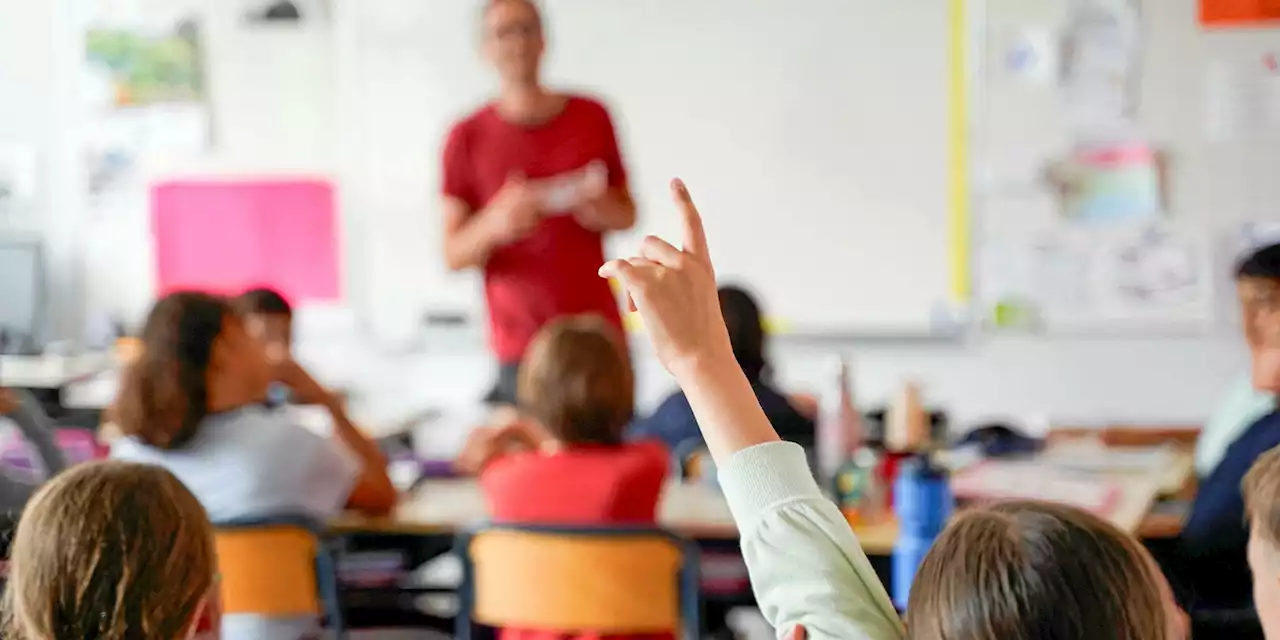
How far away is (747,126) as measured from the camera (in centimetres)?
A: 473

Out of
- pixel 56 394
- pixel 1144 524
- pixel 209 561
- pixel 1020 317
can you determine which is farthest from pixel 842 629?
pixel 56 394

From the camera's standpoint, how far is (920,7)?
4543 mm

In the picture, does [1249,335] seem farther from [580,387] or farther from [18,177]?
[18,177]

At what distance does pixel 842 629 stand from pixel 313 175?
4.27 m

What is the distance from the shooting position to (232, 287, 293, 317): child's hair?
338cm

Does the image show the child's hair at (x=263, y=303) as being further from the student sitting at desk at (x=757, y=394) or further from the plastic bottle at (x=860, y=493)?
the plastic bottle at (x=860, y=493)

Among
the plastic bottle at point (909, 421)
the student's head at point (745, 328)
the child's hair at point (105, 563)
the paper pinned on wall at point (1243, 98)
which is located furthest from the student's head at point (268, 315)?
the paper pinned on wall at point (1243, 98)

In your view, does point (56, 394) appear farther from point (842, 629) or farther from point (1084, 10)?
point (842, 629)

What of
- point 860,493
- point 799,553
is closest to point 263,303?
point 860,493

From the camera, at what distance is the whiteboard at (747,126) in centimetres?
461

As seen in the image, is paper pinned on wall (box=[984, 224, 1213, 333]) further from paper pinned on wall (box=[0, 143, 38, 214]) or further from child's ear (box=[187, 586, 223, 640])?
paper pinned on wall (box=[0, 143, 38, 214])

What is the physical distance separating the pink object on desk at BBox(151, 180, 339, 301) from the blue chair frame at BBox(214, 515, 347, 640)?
2.58 metres

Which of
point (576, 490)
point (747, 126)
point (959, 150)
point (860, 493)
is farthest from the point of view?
point (747, 126)

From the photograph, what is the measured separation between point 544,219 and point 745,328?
627mm
